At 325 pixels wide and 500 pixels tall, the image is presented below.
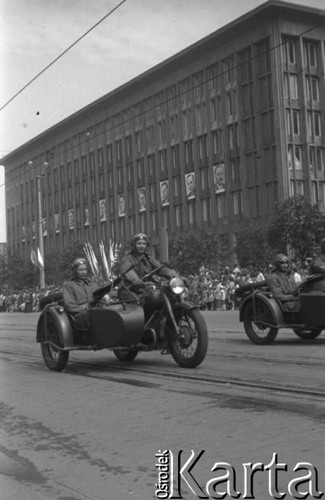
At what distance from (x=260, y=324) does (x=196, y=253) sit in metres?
37.6

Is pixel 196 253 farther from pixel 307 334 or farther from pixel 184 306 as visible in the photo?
pixel 184 306

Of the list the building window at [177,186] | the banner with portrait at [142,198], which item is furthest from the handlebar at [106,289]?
the banner with portrait at [142,198]

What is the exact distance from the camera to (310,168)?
189 feet

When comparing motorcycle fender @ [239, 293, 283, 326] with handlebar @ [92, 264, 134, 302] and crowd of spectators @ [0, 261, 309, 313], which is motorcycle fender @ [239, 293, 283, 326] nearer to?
handlebar @ [92, 264, 134, 302]

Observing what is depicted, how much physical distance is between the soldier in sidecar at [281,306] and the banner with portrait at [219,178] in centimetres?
5234

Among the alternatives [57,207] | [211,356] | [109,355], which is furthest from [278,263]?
[57,207]

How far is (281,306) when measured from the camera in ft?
37.1

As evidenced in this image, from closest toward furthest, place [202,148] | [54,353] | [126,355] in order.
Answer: [54,353]
[126,355]
[202,148]

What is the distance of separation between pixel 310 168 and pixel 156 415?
176 feet

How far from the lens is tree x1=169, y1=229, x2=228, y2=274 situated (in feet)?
160

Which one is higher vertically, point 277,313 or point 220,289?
point 220,289

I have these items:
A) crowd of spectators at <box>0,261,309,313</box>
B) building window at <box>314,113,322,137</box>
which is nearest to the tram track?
crowd of spectators at <box>0,261,309,313</box>

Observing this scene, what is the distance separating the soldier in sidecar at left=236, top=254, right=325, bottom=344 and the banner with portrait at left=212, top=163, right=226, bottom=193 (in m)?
52.3

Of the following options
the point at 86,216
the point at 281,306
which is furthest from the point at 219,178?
the point at 281,306
